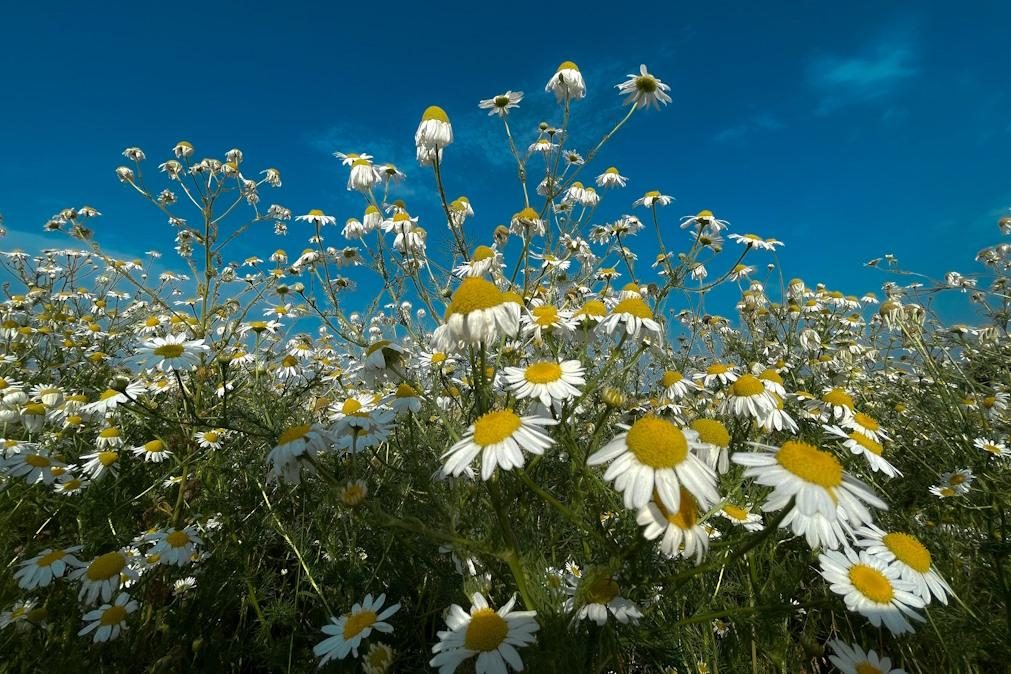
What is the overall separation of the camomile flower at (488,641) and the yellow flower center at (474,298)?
972 mm

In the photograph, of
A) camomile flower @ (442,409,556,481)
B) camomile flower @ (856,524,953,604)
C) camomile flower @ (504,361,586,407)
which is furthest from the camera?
camomile flower @ (504,361,586,407)

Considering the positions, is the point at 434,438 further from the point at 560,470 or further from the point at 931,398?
the point at 931,398

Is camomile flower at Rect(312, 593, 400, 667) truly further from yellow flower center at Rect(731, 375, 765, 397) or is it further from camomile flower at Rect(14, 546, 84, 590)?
yellow flower center at Rect(731, 375, 765, 397)

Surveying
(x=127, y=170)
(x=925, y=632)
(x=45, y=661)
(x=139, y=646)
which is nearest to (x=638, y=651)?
(x=925, y=632)

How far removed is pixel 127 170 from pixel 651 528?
6.78 m

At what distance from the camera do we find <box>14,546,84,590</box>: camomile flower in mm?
2289

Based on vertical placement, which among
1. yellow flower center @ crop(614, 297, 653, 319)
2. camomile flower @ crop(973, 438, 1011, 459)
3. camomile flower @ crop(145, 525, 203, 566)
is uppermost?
yellow flower center @ crop(614, 297, 653, 319)

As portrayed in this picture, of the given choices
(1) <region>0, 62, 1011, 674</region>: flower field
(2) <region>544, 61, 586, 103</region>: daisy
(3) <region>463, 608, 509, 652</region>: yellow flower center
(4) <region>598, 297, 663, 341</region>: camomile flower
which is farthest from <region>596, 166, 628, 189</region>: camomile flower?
(3) <region>463, 608, 509, 652</region>: yellow flower center

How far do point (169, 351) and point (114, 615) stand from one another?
1.43m

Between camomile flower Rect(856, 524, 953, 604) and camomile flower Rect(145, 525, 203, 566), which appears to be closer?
camomile flower Rect(856, 524, 953, 604)

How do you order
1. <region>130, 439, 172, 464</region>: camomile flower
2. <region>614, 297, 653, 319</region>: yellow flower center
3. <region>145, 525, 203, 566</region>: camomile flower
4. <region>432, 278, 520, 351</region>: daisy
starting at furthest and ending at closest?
<region>130, 439, 172, 464</region>: camomile flower
<region>145, 525, 203, 566</region>: camomile flower
<region>614, 297, 653, 319</region>: yellow flower center
<region>432, 278, 520, 351</region>: daisy

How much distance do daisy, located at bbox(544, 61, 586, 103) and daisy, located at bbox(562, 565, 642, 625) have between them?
3.31 metres

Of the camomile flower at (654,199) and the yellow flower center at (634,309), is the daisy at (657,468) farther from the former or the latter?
the camomile flower at (654,199)

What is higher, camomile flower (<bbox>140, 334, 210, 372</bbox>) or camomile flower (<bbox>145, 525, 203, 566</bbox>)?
camomile flower (<bbox>140, 334, 210, 372</bbox>)
